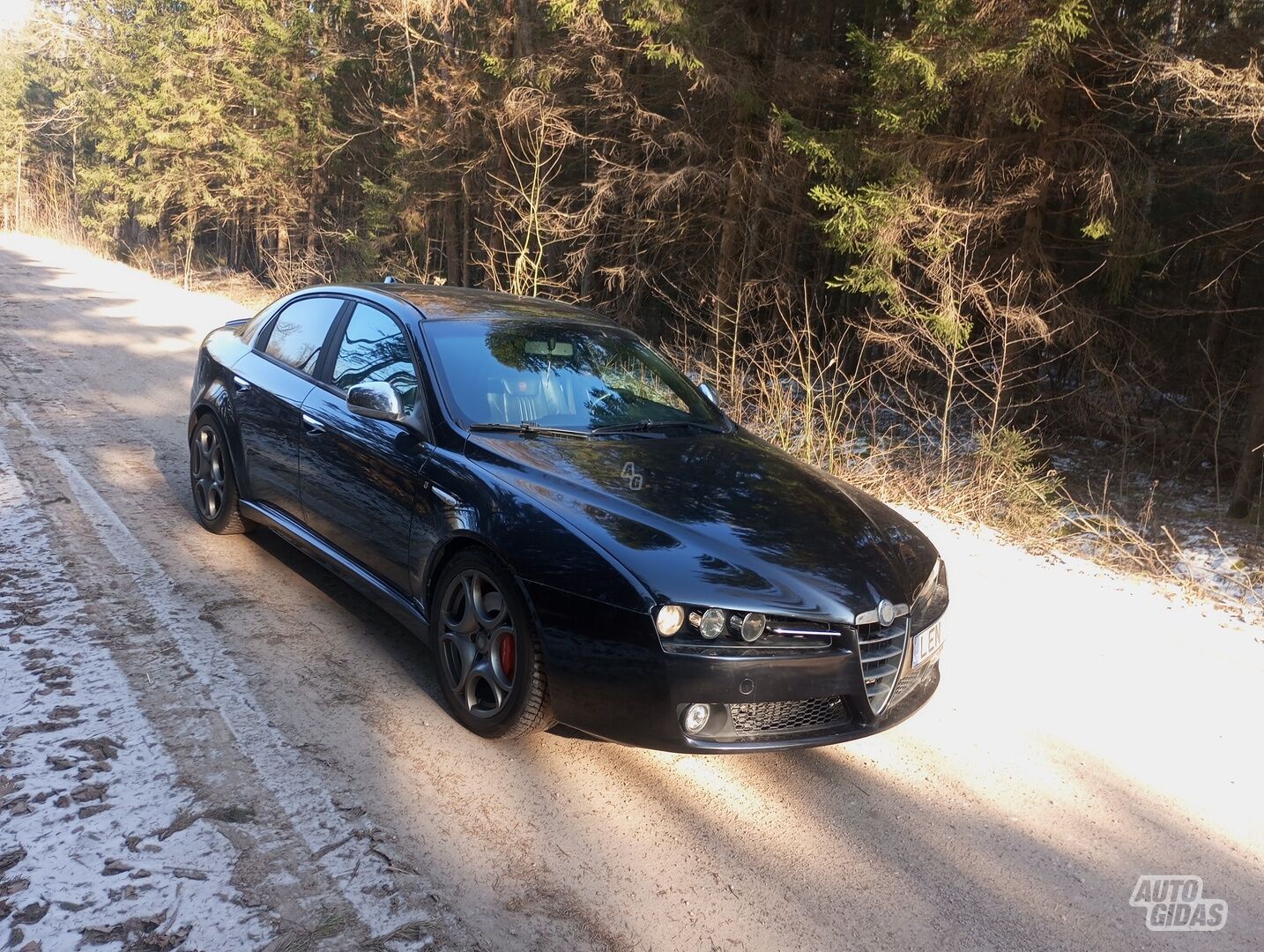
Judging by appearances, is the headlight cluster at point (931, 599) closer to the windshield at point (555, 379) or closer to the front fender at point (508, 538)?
the front fender at point (508, 538)

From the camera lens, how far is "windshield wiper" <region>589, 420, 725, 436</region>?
14.3ft

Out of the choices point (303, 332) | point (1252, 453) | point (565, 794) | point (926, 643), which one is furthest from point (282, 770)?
point (1252, 453)

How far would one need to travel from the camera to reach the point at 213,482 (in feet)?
18.9

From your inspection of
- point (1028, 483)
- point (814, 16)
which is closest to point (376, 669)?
point (1028, 483)

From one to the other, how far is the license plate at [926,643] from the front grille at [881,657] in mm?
98

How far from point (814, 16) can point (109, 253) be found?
33.8 metres

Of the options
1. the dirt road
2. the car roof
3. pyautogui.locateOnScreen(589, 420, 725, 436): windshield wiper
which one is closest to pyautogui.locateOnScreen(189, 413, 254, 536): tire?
the dirt road

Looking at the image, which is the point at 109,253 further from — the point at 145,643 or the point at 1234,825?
the point at 1234,825

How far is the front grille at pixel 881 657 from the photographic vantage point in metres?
3.34

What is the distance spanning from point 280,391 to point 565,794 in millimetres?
2935

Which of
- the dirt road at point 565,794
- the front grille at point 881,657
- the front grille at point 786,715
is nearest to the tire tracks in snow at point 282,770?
the dirt road at point 565,794

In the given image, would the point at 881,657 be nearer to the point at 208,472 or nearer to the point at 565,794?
the point at 565,794

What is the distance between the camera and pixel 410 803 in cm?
319

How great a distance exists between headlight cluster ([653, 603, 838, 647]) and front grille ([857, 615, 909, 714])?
270 millimetres
